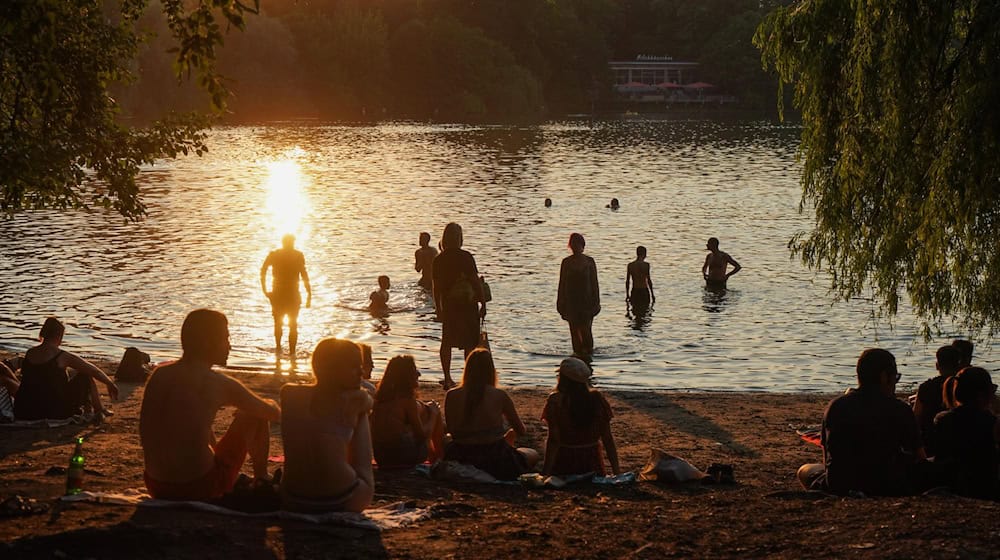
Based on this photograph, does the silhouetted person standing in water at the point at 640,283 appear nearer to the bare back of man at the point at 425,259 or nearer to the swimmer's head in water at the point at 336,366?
the bare back of man at the point at 425,259

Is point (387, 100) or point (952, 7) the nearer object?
point (952, 7)

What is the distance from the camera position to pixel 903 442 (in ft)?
29.9

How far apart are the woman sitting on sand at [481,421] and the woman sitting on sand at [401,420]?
293 mm

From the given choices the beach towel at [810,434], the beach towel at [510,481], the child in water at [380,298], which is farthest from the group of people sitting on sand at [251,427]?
the child in water at [380,298]

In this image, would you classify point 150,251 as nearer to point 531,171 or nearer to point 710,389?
point 710,389

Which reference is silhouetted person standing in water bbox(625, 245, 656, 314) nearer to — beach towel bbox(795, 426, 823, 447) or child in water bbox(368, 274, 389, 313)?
child in water bbox(368, 274, 389, 313)

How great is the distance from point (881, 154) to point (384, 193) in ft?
149

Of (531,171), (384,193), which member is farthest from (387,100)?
(384,193)

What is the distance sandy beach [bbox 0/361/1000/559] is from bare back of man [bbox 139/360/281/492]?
0.98ft

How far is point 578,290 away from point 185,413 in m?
9.86

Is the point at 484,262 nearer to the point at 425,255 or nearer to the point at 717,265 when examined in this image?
the point at 717,265

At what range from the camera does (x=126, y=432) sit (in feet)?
40.3

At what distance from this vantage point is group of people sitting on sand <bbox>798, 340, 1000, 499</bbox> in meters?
9.01

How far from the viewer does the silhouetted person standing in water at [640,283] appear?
25156 mm
